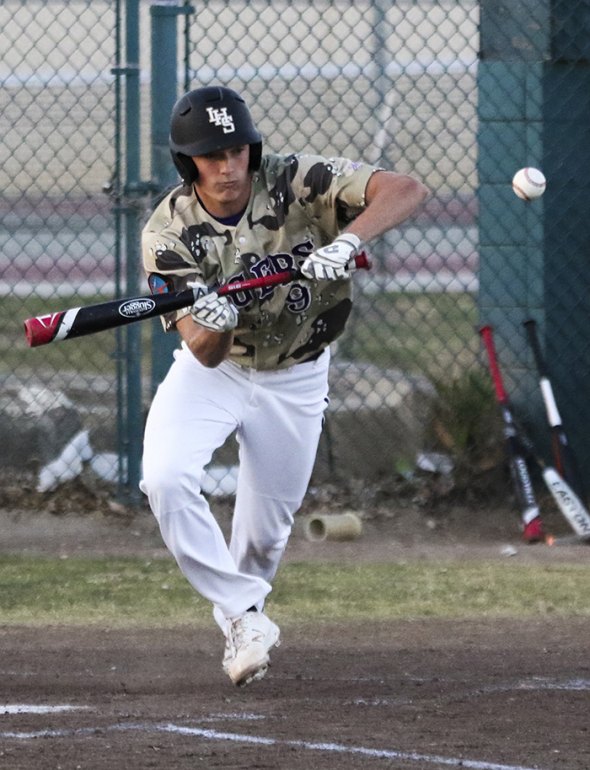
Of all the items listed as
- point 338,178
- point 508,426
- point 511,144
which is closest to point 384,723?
point 338,178

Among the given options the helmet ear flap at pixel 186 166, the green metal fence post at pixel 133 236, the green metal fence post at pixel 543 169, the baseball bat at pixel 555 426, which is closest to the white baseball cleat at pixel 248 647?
the helmet ear flap at pixel 186 166

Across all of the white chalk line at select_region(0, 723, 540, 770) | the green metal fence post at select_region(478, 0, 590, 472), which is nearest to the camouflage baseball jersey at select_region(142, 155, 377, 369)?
the white chalk line at select_region(0, 723, 540, 770)

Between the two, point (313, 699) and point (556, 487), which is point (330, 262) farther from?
point (556, 487)

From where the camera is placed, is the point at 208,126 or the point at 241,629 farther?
the point at 241,629

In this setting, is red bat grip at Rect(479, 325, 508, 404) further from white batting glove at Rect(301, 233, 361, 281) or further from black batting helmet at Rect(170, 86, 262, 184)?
white batting glove at Rect(301, 233, 361, 281)

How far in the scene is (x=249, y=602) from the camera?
15.5 ft

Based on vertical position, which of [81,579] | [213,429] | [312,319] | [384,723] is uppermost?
[312,319]

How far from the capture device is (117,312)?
14.3 feet

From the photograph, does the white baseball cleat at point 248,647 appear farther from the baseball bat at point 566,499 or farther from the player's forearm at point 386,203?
the baseball bat at point 566,499

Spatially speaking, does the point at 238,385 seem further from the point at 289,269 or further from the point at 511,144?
the point at 511,144

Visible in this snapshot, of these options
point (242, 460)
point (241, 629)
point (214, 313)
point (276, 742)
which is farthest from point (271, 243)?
point (276, 742)

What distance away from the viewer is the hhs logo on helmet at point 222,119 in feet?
14.7

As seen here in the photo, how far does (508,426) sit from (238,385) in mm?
2583

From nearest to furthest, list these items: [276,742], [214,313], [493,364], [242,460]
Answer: [276,742] < [214,313] < [242,460] < [493,364]
